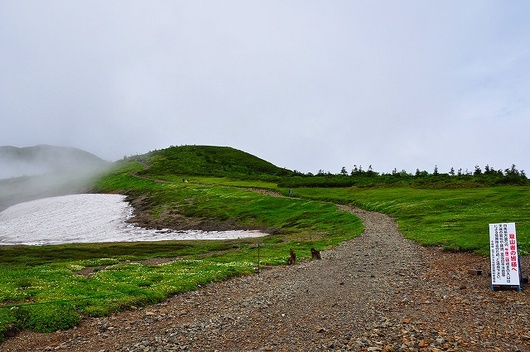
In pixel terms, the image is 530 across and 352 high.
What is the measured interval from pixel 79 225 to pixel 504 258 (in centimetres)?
9037

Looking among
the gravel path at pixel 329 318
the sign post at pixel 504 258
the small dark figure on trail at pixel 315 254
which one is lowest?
the gravel path at pixel 329 318

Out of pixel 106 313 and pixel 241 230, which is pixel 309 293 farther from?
pixel 241 230

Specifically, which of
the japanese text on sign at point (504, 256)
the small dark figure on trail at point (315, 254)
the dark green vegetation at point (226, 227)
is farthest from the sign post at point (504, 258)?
the small dark figure on trail at point (315, 254)

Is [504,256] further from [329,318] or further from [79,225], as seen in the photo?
[79,225]

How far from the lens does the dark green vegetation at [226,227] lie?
70.1 feet

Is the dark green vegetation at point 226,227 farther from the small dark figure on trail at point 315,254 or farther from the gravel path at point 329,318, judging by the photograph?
the gravel path at point 329,318

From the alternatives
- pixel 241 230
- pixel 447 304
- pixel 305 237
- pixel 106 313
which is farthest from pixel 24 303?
pixel 241 230

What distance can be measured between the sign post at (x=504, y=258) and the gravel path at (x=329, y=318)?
2.64ft

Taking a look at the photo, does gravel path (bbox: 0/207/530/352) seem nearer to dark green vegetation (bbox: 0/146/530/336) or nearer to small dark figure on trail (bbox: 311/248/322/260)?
dark green vegetation (bbox: 0/146/530/336)

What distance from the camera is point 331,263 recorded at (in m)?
32.4

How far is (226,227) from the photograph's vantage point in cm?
7681

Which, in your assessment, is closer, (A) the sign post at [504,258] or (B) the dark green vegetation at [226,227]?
(A) the sign post at [504,258]

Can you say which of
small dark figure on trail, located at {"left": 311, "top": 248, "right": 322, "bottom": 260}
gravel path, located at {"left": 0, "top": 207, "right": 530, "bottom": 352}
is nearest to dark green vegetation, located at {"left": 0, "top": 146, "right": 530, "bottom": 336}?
small dark figure on trail, located at {"left": 311, "top": 248, "right": 322, "bottom": 260}

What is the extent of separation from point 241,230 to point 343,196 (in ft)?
90.7
